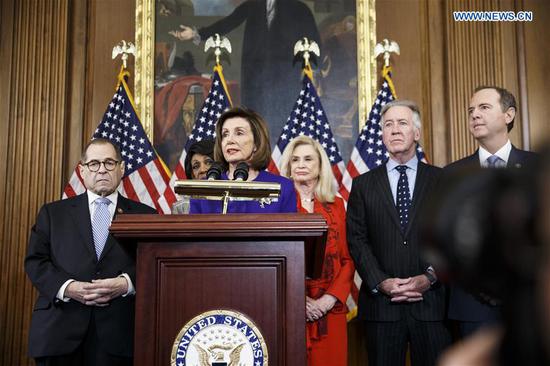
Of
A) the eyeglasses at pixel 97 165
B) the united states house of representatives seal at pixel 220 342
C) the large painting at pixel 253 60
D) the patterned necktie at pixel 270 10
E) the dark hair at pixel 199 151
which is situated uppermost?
the patterned necktie at pixel 270 10

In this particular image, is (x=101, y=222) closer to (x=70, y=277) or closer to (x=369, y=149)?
(x=70, y=277)

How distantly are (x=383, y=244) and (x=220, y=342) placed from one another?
175 centimetres

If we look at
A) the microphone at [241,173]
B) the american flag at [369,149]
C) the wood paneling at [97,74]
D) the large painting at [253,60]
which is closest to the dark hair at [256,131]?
the microphone at [241,173]

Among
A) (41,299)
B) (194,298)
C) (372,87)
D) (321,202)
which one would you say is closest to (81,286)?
(41,299)

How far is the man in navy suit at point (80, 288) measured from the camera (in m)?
3.72

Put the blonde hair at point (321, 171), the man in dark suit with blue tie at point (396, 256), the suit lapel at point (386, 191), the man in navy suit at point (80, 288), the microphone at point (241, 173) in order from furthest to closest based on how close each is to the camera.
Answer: the blonde hair at point (321, 171) < the suit lapel at point (386, 191) < the man in dark suit with blue tie at point (396, 256) < the man in navy suit at point (80, 288) < the microphone at point (241, 173)

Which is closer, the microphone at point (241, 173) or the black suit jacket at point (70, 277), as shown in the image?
the microphone at point (241, 173)

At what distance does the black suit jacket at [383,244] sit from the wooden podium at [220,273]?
138 cm

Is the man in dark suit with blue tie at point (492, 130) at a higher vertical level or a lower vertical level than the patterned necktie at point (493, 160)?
higher

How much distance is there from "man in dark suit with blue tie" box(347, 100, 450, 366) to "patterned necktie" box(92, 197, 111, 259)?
1.43m

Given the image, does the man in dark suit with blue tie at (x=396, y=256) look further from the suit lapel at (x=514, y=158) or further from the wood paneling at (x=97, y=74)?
the wood paneling at (x=97, y=74)

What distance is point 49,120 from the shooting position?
5980 millimetres

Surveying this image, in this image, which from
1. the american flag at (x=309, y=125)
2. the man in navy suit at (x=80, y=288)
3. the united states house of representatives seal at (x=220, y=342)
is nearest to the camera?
the united states house of representatives seal at (x=220, y=342)

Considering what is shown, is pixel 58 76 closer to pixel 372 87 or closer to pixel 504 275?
pixel 372 87
